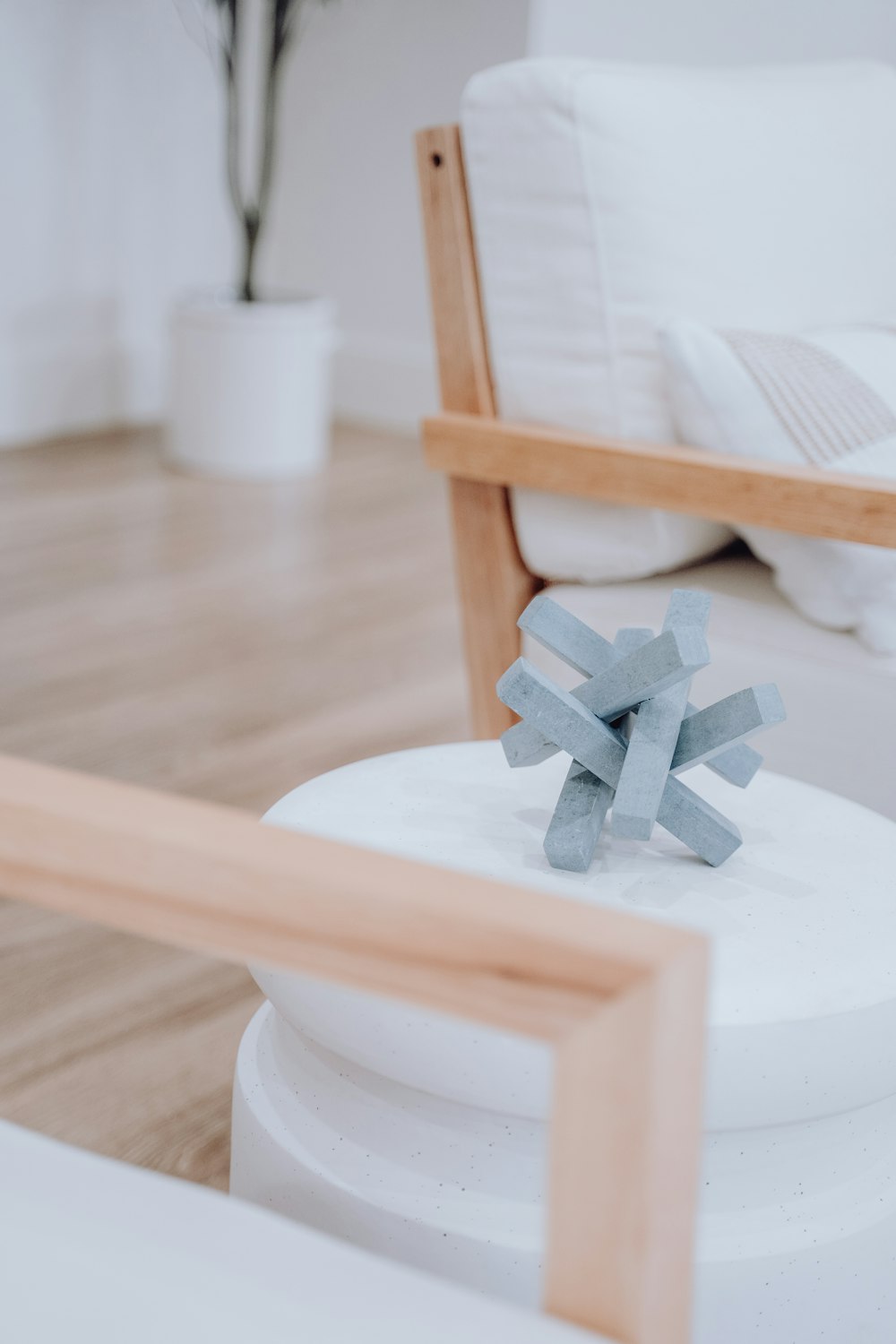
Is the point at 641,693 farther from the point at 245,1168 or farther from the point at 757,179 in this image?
the point at 757,179

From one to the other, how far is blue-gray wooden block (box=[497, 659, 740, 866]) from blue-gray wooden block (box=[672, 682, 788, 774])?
2 centimetres

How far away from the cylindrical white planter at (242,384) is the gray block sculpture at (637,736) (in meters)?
2.40

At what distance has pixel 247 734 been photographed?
1888 mm

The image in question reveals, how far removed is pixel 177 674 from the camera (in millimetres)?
2090

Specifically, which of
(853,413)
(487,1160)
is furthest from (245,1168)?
(853,413)

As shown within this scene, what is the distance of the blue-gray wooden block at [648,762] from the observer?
79 cm

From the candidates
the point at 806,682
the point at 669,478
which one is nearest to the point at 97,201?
the point at 669,478

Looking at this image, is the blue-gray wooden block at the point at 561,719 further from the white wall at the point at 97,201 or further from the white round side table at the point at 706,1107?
the white wall at the point at 97,201

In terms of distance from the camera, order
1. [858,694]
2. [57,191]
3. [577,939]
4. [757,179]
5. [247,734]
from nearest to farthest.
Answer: [577,939]
[858,694]
[757,179]
[247,734]
[57,191]

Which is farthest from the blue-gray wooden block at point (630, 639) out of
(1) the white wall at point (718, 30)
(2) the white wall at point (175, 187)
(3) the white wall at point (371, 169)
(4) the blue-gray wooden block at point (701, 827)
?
(3) the white wall at point (371, 169)

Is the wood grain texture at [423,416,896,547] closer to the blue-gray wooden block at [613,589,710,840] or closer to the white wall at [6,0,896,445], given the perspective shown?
the blue-gray wooden block at [613,589,710,840]

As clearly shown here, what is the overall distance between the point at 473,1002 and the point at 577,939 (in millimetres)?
38

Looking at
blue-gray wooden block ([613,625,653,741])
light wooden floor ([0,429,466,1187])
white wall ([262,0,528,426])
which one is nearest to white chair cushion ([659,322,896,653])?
blue-gray wooden block ([613,625,653,741])

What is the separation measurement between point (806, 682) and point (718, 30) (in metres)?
1.80
